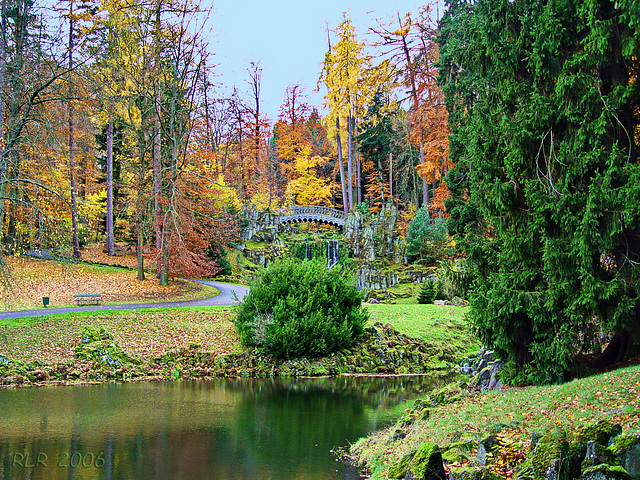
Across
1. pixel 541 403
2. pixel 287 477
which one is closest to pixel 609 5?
pixel 541 403

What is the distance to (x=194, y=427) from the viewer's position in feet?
37.4

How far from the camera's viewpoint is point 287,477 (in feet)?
28.3

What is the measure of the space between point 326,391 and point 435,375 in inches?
178

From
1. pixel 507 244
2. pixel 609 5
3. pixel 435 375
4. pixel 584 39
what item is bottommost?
pixel 435 375

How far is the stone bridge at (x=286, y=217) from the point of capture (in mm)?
39031

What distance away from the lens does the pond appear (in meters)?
8.97

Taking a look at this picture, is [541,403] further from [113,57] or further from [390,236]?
[390,236]

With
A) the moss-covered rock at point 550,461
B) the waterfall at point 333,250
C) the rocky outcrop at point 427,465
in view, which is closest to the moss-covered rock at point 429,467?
the rocky outcrop at point 427,465

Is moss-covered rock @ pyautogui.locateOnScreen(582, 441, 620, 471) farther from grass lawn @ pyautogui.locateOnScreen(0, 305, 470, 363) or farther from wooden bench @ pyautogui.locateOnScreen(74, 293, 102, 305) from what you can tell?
wooden bench @ pyautogui.locateOnScreen(74, 293, 102, 305)

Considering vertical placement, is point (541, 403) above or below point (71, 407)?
above

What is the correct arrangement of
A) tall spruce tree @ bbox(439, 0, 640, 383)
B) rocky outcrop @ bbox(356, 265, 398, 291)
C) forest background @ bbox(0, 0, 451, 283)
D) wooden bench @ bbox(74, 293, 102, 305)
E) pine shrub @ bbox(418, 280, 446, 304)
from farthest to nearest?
rocky outcrop @ bbox(356, 265, 398, 291)
pine shrub @ bbox(418, 280, 446, 304)
wooden bench @ bbox(74, 293, 102, 305)
forest background @ bbox(0, 0, 451, 283)
tall spruce tree @ bbox(439, 0, 640, 383)

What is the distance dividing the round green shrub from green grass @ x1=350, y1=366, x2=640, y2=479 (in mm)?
7687

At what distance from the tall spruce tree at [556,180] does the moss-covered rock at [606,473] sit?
4.26 meters

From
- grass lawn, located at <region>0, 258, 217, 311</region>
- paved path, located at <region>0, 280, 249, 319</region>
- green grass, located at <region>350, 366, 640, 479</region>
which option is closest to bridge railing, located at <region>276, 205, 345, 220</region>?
paved path, located at <region>0, 280, 249, 319</region>
